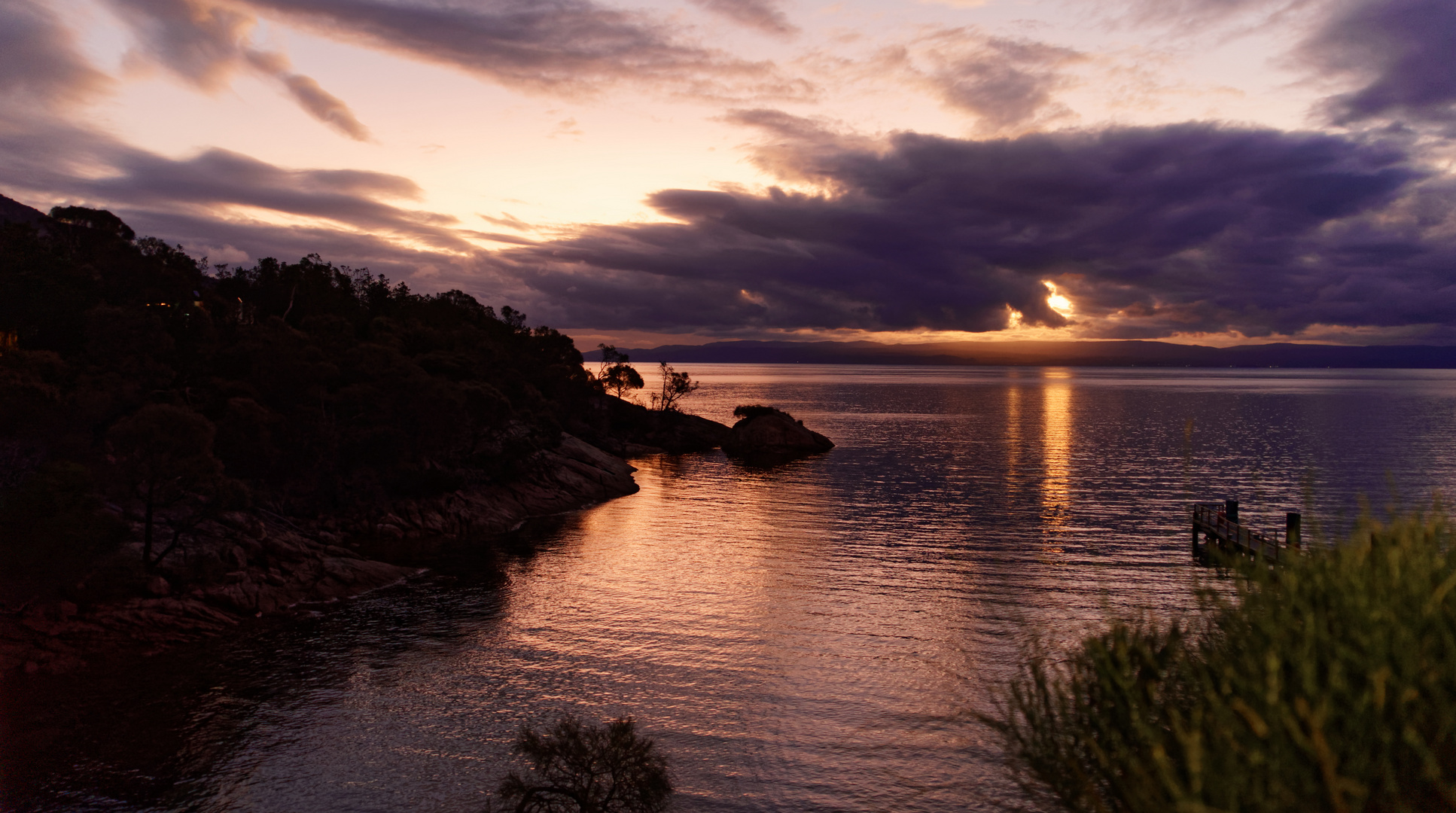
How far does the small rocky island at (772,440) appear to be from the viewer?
384 feet

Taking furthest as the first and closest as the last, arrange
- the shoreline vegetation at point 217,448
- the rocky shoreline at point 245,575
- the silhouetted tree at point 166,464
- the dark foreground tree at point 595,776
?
the silhouetted tree at point 166,464
the shoreline vegetation at point 217,448
the rocky shoreline at point 245,575
the dark foreground tree at point 595,776

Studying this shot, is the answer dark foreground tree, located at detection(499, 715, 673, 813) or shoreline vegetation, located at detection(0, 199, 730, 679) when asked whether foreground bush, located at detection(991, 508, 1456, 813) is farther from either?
shoreline vegetation, located at detection(0, 199, 730, 679)

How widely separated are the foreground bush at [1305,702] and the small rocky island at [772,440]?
325ft

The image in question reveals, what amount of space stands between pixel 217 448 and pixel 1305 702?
59712 millimetres

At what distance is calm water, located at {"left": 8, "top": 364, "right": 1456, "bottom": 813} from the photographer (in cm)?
2466

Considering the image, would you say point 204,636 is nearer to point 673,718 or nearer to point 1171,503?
point 673,718

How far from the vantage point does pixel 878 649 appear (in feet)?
118

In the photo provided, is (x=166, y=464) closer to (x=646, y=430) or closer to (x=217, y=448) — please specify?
(x=217, y=448)

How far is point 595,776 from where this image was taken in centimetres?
2177

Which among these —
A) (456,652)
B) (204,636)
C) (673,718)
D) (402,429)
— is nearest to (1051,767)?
(673,718)

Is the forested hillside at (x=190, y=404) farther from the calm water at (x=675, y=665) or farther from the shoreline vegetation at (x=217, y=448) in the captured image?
the calm water at (x=675, y=665)

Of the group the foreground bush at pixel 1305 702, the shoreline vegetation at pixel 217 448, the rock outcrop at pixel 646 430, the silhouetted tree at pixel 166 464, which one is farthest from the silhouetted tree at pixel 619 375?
the foreground bush at pixel 1305 702

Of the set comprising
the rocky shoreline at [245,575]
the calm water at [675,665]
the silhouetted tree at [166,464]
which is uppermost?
the silhouetted tree at [166,464]

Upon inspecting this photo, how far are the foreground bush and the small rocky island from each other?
9918 centimetres
